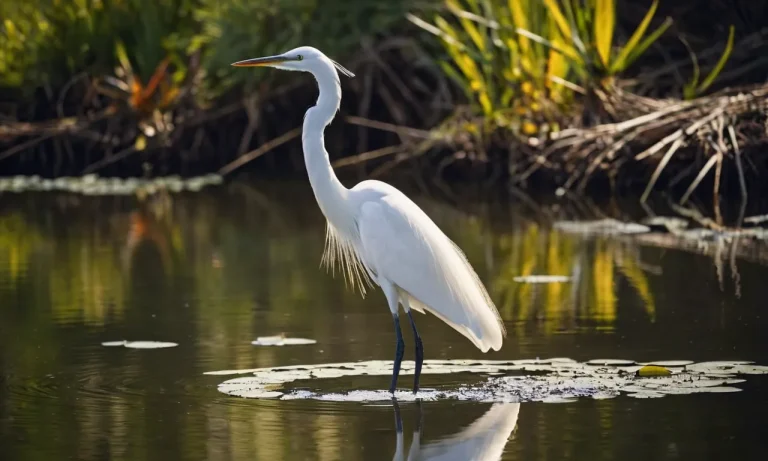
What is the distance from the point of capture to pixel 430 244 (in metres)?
6.31

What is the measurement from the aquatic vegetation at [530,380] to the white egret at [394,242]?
8.1 inches

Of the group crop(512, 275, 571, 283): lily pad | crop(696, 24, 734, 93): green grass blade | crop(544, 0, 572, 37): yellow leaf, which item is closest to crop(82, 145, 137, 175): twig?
crop(544, 0, 572, 37): yellow leaf

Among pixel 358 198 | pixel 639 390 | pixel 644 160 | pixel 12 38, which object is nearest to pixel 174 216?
pixel 644 160

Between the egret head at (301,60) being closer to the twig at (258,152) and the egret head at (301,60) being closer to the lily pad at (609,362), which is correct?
the lily pad at (609,362)

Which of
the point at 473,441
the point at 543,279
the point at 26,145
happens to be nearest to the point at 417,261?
the point at 473,441

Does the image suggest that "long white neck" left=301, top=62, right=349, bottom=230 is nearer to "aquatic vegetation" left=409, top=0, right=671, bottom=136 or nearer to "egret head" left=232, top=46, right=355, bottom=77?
"egret head" left=232, top=46, right=355, bottom=77

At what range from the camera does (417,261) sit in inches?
246

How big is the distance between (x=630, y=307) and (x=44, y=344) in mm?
2870

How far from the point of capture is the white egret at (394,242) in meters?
6.20

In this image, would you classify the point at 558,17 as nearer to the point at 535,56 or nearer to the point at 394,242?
the point at 535,56

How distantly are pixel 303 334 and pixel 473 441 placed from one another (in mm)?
2443

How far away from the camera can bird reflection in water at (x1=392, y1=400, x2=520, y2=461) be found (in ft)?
15.5

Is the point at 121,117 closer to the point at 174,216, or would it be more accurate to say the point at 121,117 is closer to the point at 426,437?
the point at 174,216

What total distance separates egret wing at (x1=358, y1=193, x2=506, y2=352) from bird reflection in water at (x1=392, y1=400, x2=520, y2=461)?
0.87m
